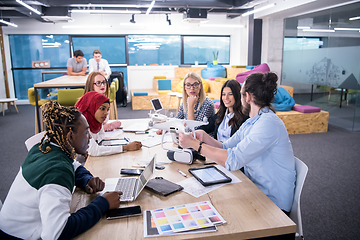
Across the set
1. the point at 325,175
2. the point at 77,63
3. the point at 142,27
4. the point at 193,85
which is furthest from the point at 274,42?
the point at 193,85

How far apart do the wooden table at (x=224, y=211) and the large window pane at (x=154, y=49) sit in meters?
8.49

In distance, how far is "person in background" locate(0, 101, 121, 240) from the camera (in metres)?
1.04

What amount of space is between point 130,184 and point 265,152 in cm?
80

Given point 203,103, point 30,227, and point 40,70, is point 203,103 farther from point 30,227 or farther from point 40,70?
point 40,70

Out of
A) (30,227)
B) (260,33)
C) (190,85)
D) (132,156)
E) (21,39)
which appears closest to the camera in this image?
(30,227)

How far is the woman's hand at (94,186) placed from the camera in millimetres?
1467

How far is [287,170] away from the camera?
1.63 meters

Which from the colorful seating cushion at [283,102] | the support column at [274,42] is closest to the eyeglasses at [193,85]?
the colorful seating cushion at [283,102]

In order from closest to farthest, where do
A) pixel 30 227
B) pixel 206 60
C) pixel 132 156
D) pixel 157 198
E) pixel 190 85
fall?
pixel 30 227 < pixel 157 198 < pixel 132 156 < pixel 190 85 < pixel 206 60

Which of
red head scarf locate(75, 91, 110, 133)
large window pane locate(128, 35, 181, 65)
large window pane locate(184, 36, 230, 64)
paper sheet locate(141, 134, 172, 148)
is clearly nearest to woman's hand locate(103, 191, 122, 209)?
paper sheet locate(141, 134, 172, 148)

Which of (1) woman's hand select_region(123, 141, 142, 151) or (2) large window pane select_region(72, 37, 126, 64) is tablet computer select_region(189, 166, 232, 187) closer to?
(1) woman's hand select_region(123, 141, 142, 151)

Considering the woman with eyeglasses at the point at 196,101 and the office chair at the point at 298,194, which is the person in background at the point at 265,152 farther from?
the woman with eyeglasses at the point at 196,101

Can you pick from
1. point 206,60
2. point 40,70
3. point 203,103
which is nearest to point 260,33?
point 206,60

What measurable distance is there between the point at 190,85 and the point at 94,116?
107cm
